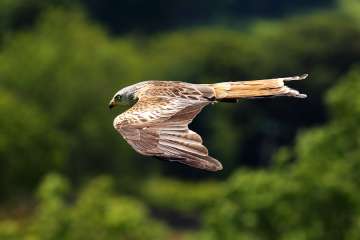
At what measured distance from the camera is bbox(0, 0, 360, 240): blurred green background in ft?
117

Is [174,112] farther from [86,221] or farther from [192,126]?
[192,126]

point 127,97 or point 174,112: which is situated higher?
point 174,112

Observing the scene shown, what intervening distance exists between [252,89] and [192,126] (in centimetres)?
5164

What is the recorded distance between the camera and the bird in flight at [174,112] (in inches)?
545

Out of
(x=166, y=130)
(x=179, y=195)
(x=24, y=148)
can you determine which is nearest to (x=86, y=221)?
(x=24, y=148)

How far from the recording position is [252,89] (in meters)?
15.4

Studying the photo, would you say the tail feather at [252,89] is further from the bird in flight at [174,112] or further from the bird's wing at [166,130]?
the bird's wing at [166,130]

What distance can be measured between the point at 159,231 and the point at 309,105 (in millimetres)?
30313

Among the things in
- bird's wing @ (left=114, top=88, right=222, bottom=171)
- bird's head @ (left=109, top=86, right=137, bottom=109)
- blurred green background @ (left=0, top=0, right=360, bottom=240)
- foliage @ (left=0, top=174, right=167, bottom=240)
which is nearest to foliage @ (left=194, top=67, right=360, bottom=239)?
blurred green background @ (left=0, top=0, right=360, bottom=240)

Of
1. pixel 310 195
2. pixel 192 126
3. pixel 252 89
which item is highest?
pixel 252 89

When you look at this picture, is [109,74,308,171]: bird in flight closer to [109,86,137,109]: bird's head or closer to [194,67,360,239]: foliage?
[109,86,137,109]: bird's head

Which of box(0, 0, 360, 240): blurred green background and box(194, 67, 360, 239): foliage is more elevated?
box(194, 67, 360, 239): foliage

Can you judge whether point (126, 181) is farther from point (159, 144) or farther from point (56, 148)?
point (159, 144)

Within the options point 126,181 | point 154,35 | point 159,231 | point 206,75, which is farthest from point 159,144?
point 154,35
